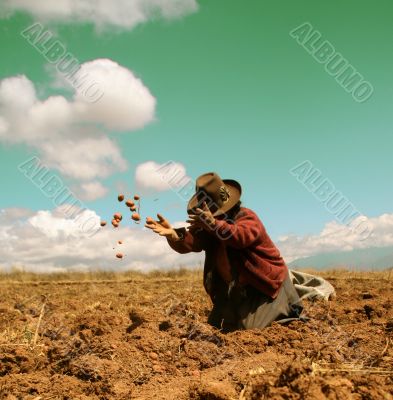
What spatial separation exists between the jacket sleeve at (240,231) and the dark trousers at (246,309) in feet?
1.70

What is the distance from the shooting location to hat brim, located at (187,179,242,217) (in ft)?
14.3

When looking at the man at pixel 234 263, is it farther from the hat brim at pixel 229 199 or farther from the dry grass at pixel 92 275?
the dry grass at pixel 92 275

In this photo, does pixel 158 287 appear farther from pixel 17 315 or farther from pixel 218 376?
pixel 218 376

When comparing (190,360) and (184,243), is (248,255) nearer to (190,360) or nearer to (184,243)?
(184,243)

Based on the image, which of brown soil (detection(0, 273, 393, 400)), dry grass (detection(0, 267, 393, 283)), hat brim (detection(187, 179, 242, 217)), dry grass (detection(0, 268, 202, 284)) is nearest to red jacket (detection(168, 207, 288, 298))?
Answer: hat brim (detection(187, 179, 242, 217))

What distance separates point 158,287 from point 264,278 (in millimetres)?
7121

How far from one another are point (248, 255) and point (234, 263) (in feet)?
0.51

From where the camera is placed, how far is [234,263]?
4445 mm

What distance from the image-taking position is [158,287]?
11.2 metres

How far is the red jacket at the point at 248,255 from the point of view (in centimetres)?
436

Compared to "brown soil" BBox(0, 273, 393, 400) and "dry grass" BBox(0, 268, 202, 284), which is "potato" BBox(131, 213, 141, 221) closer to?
"brown soil" BBox(0, 273, 393, 400)

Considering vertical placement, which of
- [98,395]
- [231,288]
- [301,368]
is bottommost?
[98,395]

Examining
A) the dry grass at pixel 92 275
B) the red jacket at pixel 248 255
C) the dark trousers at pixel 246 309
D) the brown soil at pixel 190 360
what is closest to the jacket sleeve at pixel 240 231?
the red jacket at pixel 248 255

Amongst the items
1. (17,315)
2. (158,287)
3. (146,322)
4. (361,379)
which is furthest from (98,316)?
(158,287)
